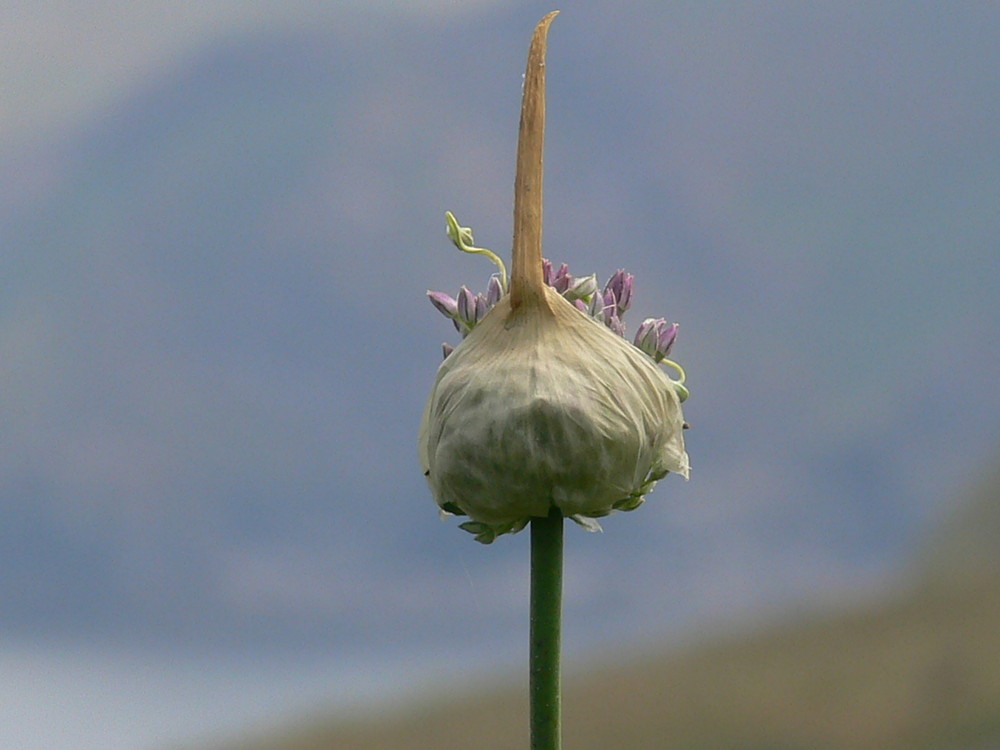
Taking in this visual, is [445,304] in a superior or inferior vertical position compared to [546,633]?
superior

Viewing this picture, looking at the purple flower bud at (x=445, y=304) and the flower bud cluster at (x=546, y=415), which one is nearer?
the flower bud cluster at (x=546, y=415)

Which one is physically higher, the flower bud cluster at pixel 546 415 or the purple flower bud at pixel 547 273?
the purple flower bud at pixel 547 273

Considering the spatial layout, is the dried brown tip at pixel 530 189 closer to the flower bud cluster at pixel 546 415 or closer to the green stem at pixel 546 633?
the flower bud cluster at pixel 546 415

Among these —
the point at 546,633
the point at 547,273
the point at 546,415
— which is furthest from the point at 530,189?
the point at 546,633

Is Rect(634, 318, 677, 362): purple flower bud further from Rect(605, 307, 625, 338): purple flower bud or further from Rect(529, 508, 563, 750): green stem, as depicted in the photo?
Rect(529, 508, 563, 750): green stem

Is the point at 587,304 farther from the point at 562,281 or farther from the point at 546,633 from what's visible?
the point at 546,633

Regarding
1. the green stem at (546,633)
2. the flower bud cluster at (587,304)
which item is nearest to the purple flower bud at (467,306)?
the flower bud cluster at (587,304)
